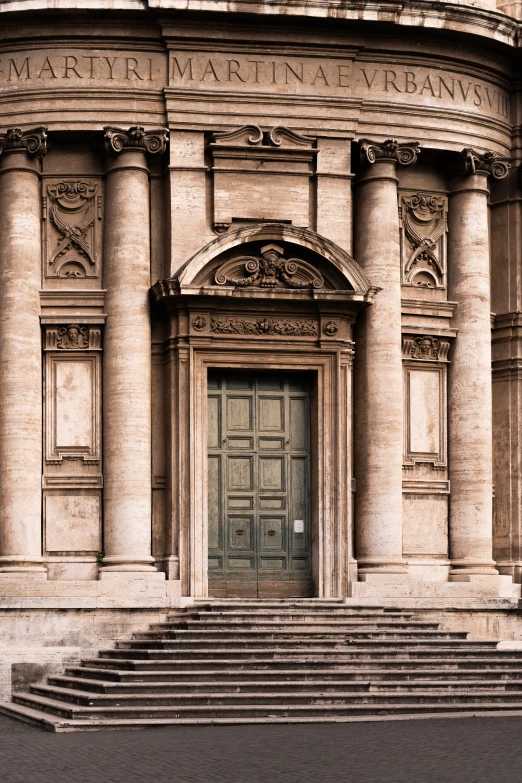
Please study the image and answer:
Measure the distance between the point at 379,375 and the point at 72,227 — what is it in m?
5.85

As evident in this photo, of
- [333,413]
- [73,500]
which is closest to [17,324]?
[73,500]

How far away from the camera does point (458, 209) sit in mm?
29422

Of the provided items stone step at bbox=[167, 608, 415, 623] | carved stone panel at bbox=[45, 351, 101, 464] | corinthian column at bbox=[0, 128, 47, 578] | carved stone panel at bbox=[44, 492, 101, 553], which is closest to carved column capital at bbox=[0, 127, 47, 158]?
corinthian column at bbox=[0, 128, 47, 578]

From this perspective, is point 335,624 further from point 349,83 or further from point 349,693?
point 349,83

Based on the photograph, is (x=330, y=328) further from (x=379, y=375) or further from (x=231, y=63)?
(x=231, y=63)

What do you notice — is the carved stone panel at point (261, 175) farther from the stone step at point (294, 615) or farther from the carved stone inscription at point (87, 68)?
the stone step at point (294, 615)

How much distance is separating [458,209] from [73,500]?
28.3 ft

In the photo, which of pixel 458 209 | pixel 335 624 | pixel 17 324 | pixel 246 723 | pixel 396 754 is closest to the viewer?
pixel 396 754

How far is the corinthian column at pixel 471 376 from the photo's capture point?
28781 mm

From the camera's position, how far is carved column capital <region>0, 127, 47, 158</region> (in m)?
27.6

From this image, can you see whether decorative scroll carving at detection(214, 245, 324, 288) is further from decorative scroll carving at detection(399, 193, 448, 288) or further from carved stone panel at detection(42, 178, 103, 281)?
carved stone panel at detection(42, 178, 103, 281)

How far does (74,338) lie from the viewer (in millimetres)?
27766

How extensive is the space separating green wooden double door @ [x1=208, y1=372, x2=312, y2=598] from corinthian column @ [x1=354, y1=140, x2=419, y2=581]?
1.00 m

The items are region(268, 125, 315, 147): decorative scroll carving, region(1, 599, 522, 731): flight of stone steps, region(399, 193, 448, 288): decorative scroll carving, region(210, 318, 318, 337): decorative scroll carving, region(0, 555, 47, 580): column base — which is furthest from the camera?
region(399, 193, 448, 288): decorative scroll carving
